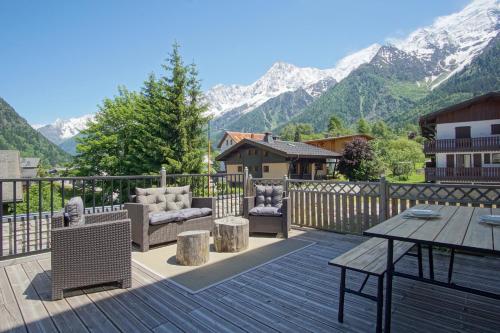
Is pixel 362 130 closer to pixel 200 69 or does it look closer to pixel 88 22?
pixel 200 69

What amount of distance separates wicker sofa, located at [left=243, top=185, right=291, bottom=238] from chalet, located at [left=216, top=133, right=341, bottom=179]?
1468 cm

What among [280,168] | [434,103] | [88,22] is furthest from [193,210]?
[434,103]

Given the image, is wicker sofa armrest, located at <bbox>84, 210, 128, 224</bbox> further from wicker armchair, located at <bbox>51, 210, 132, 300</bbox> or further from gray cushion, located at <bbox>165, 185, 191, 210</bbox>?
gray cushion, located at <bbox>165, 185, 191, 210</bbox>

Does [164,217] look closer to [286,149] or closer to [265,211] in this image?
[265,211]

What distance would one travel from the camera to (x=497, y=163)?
1653cm

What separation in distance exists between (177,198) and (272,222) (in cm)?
177

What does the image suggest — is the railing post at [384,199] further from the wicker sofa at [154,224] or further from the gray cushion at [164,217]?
the gray cushion at [164,217]

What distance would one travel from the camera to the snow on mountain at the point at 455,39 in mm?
133375

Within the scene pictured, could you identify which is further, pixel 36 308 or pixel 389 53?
pixel 389 53

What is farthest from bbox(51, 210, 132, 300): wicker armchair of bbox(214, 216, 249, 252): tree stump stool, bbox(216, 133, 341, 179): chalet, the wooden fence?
bbox(216, 133, 341, 179): chalet

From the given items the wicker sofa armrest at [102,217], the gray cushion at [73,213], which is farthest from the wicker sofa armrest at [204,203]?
the gray cushion at [73,213]

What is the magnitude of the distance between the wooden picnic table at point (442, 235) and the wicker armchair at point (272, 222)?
98.4 inches

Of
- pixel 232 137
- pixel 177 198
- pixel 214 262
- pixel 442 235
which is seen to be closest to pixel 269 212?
pixel 214 262

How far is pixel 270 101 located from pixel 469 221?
186952mm
